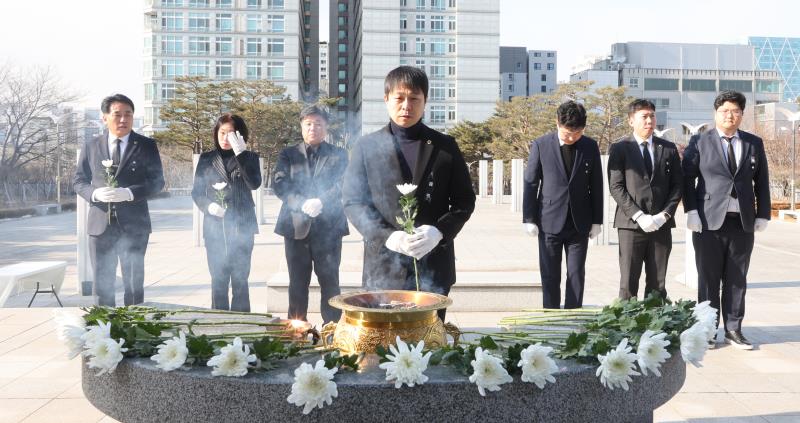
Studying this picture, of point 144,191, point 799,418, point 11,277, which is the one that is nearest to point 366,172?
point 799,418

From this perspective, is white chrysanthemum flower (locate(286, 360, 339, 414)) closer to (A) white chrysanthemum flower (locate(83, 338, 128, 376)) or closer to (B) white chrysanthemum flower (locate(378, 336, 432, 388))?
(B) white chrysanthemum flower (locate(378, 336, 432, 388))

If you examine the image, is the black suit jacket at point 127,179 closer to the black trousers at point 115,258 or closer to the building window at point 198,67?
the black trousers at point 115,258

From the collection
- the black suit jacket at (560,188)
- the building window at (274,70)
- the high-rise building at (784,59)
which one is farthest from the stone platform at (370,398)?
the high-rise building at (784,59)

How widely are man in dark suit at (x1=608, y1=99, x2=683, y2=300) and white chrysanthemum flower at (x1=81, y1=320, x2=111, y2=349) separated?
12.4ft

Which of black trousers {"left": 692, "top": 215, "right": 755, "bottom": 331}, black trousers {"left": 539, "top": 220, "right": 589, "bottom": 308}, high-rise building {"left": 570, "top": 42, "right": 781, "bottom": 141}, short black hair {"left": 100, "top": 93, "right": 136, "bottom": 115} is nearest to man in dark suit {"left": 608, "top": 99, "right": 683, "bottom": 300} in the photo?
black trousers {"left": 692, "top": 215, "right": 755, "bottom": 331}

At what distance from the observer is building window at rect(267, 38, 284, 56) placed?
63.4 metres

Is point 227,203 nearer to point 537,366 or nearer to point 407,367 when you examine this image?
point 407,367

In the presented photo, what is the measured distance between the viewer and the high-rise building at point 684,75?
243ft

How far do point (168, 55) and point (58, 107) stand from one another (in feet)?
115

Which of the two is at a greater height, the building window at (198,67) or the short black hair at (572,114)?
the building window at (198,67)

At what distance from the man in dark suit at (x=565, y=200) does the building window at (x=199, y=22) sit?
62.5 meters

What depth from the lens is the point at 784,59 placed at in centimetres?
11975

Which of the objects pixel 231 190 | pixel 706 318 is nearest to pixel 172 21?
pixel 231 190

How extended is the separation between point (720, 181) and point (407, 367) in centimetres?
374
